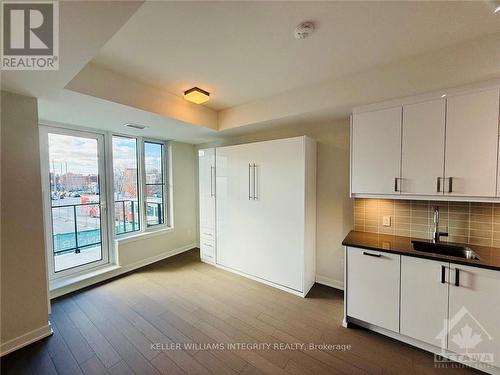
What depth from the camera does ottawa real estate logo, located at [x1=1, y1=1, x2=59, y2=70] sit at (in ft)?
3.56

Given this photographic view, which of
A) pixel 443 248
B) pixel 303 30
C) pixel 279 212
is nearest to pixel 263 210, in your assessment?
pixel 279 212

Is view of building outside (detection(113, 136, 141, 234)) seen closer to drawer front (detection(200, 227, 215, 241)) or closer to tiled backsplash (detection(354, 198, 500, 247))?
drawer front (detection(200, 227, 215, 241))

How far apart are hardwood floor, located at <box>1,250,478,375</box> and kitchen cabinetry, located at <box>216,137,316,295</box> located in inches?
13.2

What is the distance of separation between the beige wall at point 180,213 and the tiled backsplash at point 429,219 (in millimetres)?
3393

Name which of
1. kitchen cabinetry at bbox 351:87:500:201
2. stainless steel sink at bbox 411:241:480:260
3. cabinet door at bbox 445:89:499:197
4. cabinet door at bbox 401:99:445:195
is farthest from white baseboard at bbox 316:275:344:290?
cabinet door at bbox 445:89:499:197

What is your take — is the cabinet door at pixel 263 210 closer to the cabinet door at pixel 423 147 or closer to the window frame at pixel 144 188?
the cabinet door at pixel 423 147

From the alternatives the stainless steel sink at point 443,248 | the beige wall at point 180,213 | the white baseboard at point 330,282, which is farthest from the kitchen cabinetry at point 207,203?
the stainless steel sink at point 443,248

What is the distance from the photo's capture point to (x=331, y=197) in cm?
296

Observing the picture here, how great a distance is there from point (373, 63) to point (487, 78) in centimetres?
86

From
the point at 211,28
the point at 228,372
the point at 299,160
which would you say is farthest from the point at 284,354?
the point at 211,28

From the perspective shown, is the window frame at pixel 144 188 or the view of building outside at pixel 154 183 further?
the view of building outside at pixel 154 183

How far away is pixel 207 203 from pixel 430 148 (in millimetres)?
3183

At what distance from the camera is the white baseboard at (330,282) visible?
2.94 metres

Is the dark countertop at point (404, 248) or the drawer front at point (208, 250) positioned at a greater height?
the dark countertop at point (404, 248)
